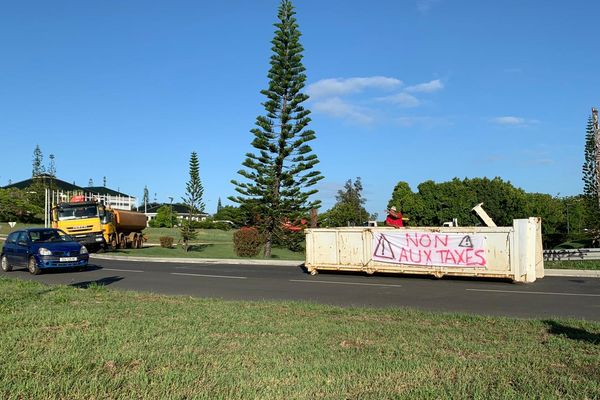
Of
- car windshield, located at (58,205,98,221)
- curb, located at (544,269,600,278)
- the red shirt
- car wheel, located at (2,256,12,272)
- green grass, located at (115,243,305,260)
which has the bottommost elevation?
green grass, located at (115,243,305,260)

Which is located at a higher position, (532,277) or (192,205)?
(192,205)

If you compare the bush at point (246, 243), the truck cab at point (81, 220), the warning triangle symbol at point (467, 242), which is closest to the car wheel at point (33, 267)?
the truck cab at point (81, 220)

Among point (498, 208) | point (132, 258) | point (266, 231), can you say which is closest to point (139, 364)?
point (132, 258)

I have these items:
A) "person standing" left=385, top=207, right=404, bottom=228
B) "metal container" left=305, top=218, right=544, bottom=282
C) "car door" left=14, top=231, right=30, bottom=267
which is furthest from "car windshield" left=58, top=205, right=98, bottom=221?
"person standing" left=385, top=207, right=404, bottom=228

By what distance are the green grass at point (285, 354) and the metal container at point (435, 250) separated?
7930 mm

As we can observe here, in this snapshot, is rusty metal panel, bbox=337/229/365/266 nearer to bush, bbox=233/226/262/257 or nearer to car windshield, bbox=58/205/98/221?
bush, bbox=233/226/262/257

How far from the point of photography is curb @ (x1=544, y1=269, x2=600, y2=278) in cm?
1680

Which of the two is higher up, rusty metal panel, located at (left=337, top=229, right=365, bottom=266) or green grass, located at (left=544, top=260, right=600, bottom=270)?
rusty metal panel, located at (left=337, top=229, right=365, bottom=266)

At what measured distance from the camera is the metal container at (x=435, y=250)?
50.5 ft

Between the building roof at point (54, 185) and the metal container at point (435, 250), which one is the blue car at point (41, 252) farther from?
the building roof at point (54, 185)

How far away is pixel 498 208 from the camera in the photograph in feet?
229

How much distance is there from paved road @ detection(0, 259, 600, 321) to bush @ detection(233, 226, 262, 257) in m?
12.4

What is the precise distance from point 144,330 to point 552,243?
40.6 m

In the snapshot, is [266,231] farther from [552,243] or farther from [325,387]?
[325,387]
